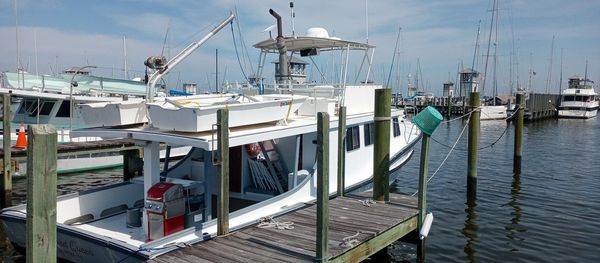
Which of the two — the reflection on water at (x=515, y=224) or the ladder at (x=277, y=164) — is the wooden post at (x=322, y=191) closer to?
the ladder at (x=277, y=164)

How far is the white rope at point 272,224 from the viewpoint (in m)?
7.36

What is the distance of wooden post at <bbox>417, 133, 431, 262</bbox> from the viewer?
8234 mm

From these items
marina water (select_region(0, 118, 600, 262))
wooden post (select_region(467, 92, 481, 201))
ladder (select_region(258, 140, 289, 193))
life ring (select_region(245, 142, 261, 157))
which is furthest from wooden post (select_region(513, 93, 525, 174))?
life ring (select_region(245, 142, 261, 157))

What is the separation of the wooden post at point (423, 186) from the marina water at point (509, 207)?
572mm

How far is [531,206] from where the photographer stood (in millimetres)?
13203

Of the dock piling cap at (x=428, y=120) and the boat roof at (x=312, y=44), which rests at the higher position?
the boat roof at (x=312, y=44)

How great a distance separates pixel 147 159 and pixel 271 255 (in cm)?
292

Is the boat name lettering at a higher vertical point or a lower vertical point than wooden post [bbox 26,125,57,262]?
lower

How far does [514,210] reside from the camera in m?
12.8

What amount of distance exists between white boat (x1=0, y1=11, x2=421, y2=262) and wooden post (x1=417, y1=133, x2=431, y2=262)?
2.17 metres

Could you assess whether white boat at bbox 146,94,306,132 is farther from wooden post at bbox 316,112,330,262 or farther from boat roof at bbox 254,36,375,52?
boat roof at bbox 254,36,375,52

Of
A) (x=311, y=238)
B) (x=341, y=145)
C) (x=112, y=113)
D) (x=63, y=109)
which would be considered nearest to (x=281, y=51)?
(x=341, y=145)

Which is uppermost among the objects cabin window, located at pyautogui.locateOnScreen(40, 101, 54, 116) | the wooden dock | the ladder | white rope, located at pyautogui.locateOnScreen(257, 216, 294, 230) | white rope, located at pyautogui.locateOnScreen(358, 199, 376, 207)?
cabin window, located at pyautogui.locateOnScreen(40, 101, 54, 116)

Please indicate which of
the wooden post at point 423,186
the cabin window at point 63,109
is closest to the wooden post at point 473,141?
the wooden post at point 423,186
